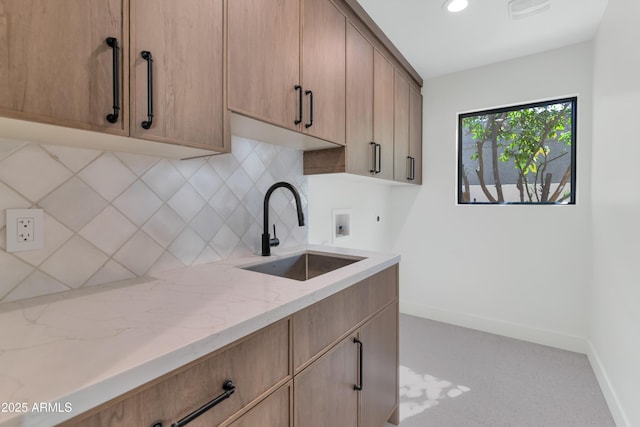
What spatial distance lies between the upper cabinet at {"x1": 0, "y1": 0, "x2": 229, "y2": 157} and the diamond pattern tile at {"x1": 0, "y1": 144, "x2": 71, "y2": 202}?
2.5 inches

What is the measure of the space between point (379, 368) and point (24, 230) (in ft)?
4.98

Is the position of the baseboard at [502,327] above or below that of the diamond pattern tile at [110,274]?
below

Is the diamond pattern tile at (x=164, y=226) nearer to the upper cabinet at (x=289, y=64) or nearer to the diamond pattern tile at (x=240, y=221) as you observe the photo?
the diamond pattern tile at (x=240, y=221)

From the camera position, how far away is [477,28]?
85.5 inches

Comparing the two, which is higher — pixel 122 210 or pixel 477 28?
pixel 477 28

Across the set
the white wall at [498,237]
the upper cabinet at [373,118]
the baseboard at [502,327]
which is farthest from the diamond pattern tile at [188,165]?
the baseboard at [502,327]

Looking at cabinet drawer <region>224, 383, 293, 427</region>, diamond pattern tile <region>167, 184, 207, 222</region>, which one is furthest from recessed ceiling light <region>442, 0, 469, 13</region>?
cabinet drawer <region>224, 383, 293, 427</region>

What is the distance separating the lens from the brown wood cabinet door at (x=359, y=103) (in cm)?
182

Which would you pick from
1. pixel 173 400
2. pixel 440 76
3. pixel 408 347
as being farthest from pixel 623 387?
pixel 440 76

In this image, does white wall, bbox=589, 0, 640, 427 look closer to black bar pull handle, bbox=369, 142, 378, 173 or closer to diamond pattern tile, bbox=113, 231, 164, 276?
black bar pull handle, bbox=369, 142, 378, 173

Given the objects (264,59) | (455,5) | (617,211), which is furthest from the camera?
(455,5)

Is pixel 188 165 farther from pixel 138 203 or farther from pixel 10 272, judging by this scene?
pixel 10 272

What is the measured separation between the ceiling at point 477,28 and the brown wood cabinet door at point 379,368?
6.17 ft

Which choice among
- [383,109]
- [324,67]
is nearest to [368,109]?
[383,109]
